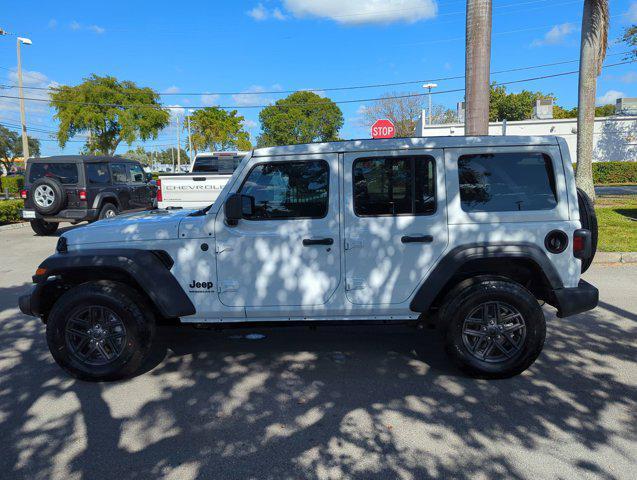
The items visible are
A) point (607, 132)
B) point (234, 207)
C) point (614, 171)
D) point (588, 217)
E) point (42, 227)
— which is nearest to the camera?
point (234, 207)

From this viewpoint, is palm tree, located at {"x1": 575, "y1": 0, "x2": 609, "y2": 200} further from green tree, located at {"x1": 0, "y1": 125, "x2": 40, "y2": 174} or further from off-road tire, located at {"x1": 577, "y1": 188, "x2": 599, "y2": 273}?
green tree, located at {"x1": 0, "y1": 125, "x2": 40, "y2": 174}

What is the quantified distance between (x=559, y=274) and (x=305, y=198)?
215 cm

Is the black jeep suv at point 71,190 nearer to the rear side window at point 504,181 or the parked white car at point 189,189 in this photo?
the parked white car at point 189,189

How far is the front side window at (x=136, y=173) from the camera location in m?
14.2

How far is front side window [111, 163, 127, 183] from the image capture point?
13.3m

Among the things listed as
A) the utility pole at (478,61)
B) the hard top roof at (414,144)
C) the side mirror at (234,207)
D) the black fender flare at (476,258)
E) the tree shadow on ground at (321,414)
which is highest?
the utility pole at (478,61)

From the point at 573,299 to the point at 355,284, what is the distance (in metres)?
1.74

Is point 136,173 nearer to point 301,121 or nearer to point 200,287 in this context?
point 200,287

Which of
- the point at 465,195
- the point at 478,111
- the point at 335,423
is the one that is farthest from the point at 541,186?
the point at 478,111

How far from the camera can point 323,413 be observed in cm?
351

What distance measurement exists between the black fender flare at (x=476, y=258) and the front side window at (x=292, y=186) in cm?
108

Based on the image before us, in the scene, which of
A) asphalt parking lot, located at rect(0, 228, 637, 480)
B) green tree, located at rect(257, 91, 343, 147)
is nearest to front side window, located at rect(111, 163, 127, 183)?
asphalt parking lot, located at rect(0, 228, 637, 480)

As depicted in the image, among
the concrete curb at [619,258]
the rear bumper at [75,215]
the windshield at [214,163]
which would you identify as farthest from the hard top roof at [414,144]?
the windshield at [214,163]

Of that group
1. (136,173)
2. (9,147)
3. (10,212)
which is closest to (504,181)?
(136,173)
